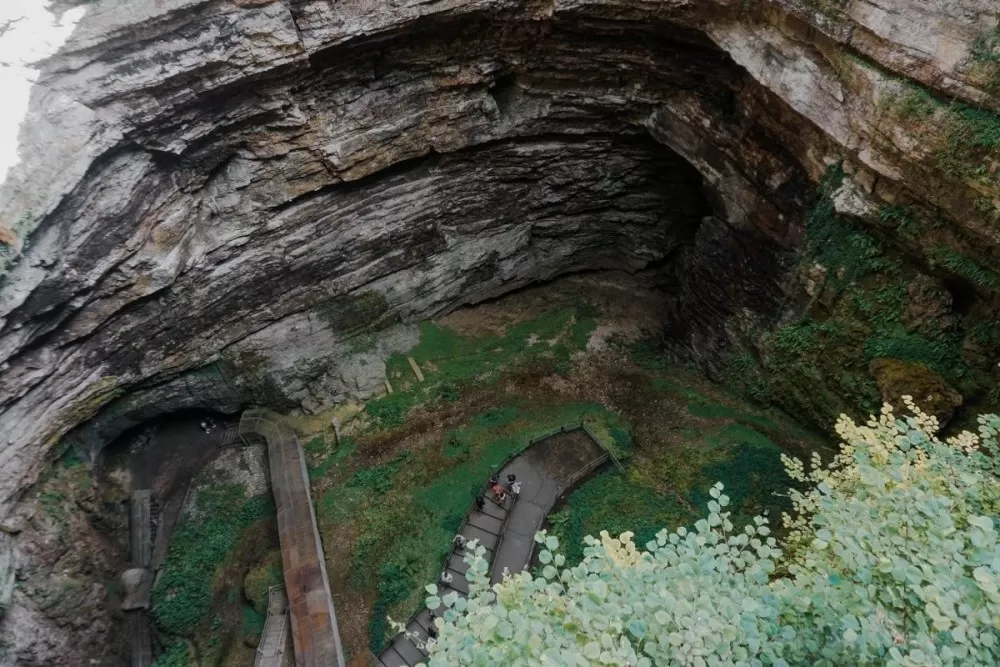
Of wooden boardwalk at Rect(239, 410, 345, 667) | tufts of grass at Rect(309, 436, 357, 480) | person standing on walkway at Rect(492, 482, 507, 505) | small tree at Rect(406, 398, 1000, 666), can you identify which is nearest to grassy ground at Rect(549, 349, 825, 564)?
person standing on walkway at Rect(492, 482, 507, 505)

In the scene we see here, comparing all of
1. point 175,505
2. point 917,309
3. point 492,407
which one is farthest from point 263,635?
point 917,309

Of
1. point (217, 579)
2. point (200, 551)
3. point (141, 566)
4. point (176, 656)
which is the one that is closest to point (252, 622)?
point (217, 579)

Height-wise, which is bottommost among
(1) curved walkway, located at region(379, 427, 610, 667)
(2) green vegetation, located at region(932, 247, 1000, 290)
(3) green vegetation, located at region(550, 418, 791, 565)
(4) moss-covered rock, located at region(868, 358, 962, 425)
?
(1) curved walkway, located at region(379, 427, 610, 667)

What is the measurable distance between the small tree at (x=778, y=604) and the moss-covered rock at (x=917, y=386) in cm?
707

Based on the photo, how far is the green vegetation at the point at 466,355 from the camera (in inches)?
833

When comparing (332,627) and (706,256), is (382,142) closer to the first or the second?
(706,256)

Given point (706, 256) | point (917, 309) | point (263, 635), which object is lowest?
point (263, 635)

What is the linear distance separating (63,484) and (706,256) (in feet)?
69.2

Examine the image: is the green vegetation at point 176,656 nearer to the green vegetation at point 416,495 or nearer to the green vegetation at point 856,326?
the green vegetation at point 416,495

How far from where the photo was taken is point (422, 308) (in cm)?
2262

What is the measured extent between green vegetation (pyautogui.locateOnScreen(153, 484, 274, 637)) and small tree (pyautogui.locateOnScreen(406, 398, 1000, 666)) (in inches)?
587

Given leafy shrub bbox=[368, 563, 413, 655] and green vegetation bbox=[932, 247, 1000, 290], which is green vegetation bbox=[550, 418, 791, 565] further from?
green vegetation bbox=[932, 247, 1000, 290]

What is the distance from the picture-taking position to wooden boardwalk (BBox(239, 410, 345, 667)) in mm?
15211

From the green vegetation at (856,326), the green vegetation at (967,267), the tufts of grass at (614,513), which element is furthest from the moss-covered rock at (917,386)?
the tufts of grass at (614,513)
